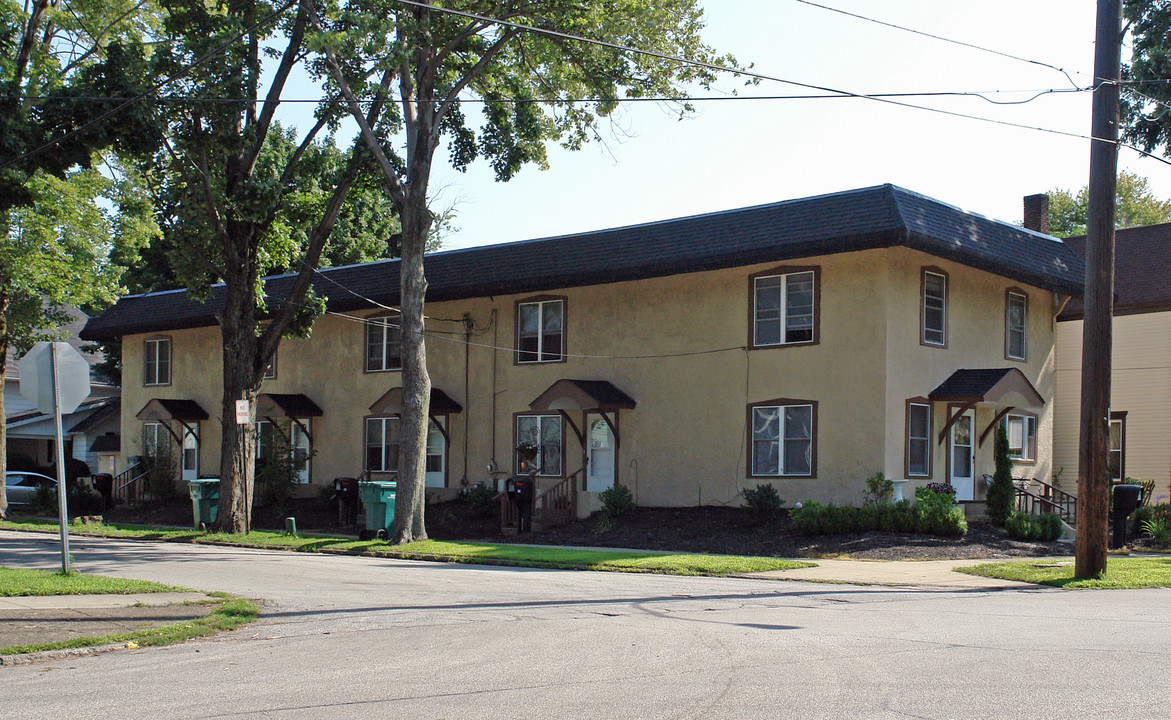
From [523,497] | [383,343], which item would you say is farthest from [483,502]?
[383,343]

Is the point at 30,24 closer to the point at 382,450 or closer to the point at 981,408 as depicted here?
the point at 382,450

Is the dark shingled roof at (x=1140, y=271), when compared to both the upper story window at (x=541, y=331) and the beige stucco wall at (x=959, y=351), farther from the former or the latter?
the upper story window at (x=541, y=331)

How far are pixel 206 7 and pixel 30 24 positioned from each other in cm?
727

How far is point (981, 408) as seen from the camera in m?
24.8

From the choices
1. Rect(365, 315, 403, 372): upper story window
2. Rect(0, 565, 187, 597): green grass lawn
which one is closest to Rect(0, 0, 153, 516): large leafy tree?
Rect(365, 315, 403, 372): upper story window

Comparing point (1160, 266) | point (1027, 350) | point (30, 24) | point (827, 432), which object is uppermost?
point (30, 24)

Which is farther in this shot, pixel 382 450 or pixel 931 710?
pixel 382 450

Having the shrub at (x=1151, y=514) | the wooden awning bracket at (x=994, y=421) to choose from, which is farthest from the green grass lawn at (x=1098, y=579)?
the wooden awning bracket at (x=994, y=421)

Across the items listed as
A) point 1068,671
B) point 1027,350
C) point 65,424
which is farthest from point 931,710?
point 65,424

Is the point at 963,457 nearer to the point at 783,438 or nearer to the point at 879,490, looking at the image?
the point at 879,490

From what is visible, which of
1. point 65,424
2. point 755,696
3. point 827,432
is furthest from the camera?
point 65,424

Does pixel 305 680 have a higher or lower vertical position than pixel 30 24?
lower

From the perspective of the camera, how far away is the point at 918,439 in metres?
22.9

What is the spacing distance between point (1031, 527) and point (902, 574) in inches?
252
